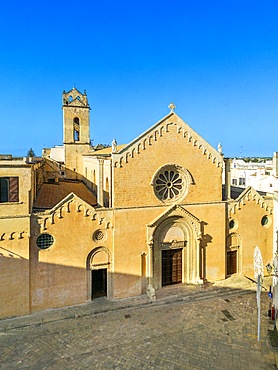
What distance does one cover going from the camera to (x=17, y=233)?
17.3 meters

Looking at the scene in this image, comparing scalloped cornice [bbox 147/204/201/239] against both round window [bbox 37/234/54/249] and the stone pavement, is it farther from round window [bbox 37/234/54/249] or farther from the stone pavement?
round window [bbox 37/234/54/249]

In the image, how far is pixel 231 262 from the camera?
2395cm

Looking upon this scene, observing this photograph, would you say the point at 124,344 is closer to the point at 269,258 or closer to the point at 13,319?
the point at 13,319

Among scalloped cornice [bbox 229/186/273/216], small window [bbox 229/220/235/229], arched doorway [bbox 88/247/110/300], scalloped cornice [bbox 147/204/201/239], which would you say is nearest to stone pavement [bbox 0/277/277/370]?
arched doorway [bbox 88/247/110/300]

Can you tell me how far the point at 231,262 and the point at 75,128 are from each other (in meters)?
23.2

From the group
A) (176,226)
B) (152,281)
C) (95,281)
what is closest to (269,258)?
(176,226)

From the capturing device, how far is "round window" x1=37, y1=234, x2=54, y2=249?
18.1 m

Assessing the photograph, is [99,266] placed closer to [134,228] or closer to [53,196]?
[134,228]

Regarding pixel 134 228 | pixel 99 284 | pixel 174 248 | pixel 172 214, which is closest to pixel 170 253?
pixel 174 248

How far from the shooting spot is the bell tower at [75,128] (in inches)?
1345

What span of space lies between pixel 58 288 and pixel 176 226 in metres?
9.17

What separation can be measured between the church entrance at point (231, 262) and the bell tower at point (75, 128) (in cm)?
2060

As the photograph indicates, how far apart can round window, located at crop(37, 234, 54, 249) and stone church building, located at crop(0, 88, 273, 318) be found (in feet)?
0.20

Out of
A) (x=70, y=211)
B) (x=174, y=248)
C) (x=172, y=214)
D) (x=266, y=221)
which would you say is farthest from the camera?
(x=266, y=221)
